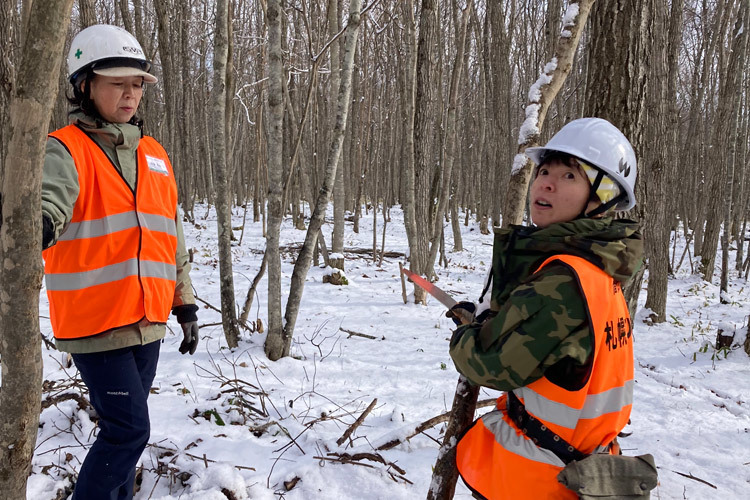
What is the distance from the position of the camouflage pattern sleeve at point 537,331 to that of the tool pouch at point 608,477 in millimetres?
263

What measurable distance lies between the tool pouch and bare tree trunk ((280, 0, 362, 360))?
2923 mm

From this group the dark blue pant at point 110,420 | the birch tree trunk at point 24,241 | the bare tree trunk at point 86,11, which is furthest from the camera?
the bare tree trunk at point 86,11

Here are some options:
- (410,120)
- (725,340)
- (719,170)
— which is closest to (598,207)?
(725,340)

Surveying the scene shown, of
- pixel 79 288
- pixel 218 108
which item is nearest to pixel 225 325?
pixel 218 108

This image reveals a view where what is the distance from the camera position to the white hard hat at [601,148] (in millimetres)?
1410

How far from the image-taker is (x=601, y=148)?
1.42 meters

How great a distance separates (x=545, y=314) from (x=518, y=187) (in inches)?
42.4

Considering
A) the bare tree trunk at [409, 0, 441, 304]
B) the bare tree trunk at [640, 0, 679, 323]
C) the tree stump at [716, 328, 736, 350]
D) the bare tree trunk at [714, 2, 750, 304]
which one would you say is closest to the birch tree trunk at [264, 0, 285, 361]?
the bare tree trunk at [409, 0, 441, 304]

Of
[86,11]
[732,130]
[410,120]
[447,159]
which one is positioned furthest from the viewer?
[732,130]

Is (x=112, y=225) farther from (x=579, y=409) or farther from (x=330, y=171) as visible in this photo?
(x=330, y=171)

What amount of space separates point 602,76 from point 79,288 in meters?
→ 3.37

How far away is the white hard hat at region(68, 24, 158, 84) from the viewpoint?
1.80 meters

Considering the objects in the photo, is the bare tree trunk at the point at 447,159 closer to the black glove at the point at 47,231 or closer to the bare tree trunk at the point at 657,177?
the bare tree trunk at the point at 657,177

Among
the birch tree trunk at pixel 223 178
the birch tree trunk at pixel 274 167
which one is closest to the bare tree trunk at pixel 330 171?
the birch tree trunk at pixel 274 167
